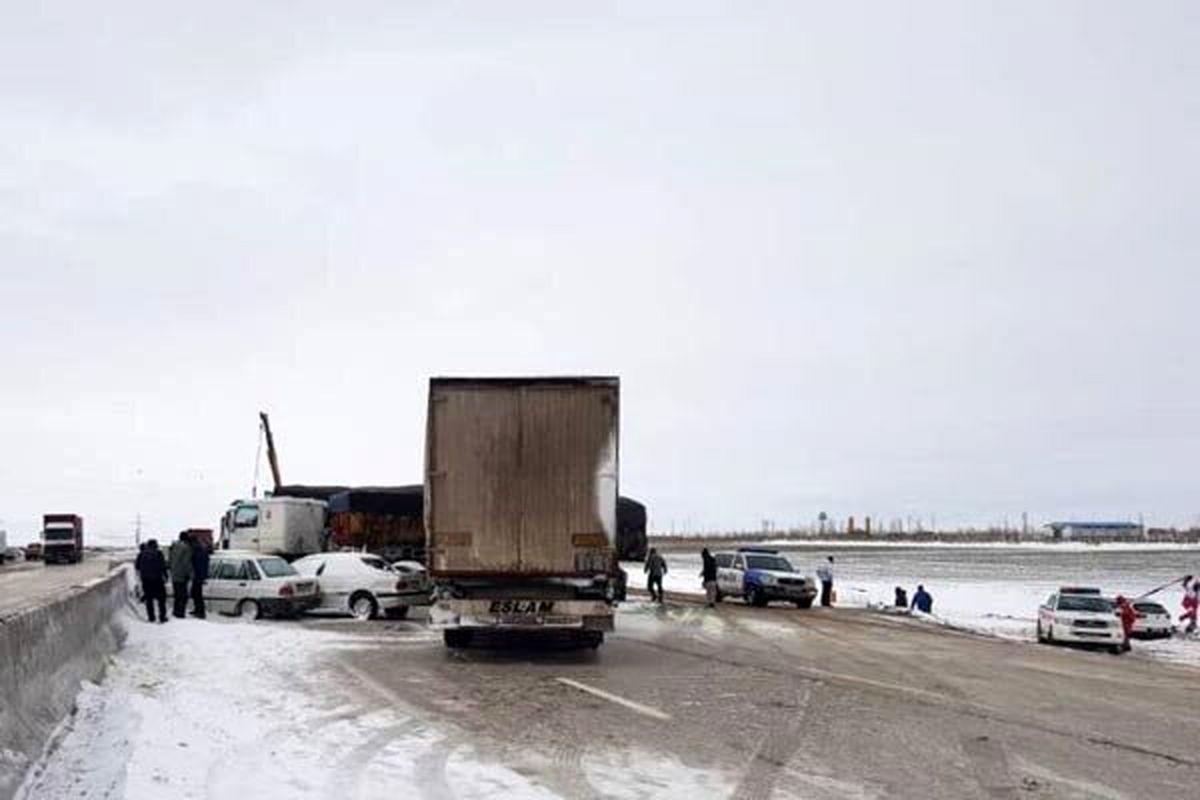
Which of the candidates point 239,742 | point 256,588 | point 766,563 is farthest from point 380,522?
point 239,742

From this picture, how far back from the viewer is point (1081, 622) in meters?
28.8

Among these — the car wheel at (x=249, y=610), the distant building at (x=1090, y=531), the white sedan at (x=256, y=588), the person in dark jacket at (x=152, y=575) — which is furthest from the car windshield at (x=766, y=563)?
the distant building at (x=1090, y=531)

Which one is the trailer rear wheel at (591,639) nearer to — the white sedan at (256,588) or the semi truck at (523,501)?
the semi truck at (523,501)

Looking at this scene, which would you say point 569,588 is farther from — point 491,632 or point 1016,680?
point 1016,680

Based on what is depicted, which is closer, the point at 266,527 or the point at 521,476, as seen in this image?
the point at 521,476

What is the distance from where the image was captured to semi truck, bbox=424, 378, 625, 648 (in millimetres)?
17344

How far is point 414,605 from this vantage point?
27.1 metres

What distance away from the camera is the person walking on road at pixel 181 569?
74.7 feet

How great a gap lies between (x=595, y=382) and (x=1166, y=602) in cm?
3861

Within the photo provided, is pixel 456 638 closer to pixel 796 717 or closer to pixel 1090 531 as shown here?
pixel 796 717

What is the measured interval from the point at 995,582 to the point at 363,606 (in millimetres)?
39164

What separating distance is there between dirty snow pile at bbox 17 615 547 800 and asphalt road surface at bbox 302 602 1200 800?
24 centimetres

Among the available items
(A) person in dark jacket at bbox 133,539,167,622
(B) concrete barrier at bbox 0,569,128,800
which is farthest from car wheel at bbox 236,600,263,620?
(B) concrete barrier at bbox 0,569,128,800

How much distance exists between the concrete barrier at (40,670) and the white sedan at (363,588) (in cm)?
1142
